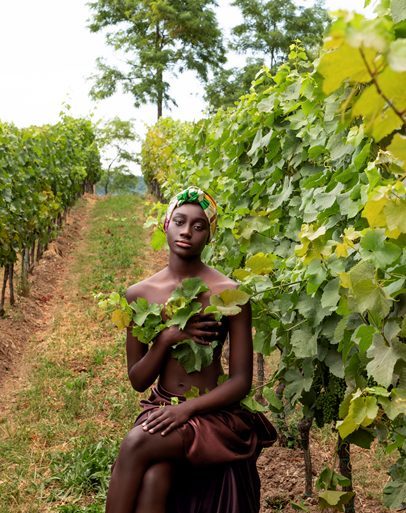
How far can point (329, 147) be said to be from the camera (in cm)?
269

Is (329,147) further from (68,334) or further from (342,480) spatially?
(68,334)

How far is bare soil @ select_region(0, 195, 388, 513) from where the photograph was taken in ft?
13.2

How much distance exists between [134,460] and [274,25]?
35.5 metres

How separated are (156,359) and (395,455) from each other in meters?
3.10

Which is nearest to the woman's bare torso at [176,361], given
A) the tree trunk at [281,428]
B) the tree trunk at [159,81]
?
the tree trunk at [281,428]

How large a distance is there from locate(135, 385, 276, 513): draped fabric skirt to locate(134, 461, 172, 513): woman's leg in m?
0.10

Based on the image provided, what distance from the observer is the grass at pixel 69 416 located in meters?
4.11

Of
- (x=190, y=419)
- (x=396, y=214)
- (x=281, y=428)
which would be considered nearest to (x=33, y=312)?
(x=281, y=428)

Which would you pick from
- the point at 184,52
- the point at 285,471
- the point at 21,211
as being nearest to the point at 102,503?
the point at 285,471

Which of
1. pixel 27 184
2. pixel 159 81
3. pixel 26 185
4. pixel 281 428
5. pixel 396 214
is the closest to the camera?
pixel 396 214

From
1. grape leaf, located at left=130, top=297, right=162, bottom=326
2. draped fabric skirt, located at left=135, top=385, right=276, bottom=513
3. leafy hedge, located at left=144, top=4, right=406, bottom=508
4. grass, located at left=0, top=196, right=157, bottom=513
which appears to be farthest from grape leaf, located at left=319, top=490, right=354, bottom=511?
grass, located at left=0, top=196, right=157, bottom=513

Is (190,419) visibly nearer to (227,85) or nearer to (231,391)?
(231,391)

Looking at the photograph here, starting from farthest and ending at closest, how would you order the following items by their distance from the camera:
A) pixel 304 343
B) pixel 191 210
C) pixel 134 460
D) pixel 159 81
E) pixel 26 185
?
pixel 159 81 < pixel 26 185 < pixel 304 343 < pixel 191 210 < pixel 134 460

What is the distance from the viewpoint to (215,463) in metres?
2.32
